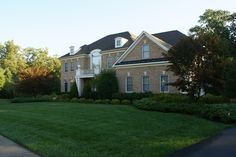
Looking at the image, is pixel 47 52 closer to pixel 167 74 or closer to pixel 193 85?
pixel 167 74

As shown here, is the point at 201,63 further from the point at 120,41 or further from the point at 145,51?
the point at 120,41

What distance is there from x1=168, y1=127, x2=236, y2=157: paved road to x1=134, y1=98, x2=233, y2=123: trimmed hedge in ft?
15.7

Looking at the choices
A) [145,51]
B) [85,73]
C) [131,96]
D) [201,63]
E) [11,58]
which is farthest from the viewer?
[11,58]

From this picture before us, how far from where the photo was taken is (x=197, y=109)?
20.3 meters

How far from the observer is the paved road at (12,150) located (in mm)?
10070

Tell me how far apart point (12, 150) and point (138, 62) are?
90.2 feet

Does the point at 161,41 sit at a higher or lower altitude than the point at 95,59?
higher

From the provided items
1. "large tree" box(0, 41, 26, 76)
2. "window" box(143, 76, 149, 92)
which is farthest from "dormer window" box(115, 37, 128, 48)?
"large tree" box(0, 41, 26, 76)

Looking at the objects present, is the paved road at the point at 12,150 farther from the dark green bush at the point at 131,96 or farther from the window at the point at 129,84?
the window at the point at 129,84

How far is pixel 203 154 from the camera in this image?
10320 mm

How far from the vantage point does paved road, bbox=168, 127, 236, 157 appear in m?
10.3

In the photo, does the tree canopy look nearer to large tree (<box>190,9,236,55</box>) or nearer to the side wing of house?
the side wing of house

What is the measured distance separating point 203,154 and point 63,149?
13.4 ft

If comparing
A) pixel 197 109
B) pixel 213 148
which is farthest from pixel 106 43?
pixel 213 148
